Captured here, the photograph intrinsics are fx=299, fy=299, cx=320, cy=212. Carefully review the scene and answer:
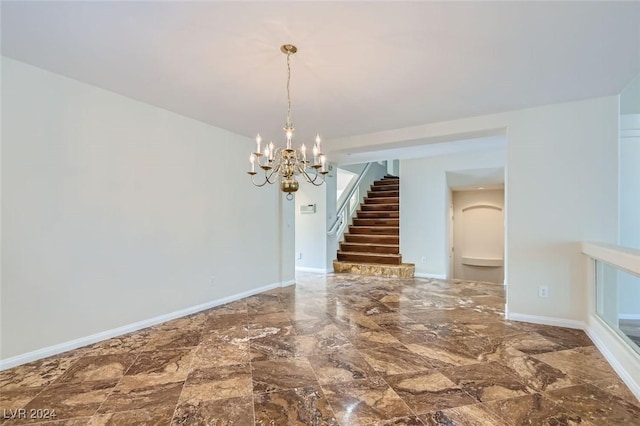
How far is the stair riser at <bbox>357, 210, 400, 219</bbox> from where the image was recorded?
791 cm

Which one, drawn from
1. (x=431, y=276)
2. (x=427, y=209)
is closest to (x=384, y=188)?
(x=427, y=209)

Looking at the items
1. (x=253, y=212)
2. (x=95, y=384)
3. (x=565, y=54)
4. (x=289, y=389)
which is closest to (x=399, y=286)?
(x=253, y=212)

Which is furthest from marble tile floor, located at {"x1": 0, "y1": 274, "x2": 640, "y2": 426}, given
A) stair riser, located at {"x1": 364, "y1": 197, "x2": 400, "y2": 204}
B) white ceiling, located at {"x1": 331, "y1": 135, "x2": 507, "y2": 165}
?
stair riser, located at {"x1": 364, "y1": 197, "x2": 400, "y2": 204}

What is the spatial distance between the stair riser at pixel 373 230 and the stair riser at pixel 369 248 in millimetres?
507

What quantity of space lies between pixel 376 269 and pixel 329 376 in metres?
4.36

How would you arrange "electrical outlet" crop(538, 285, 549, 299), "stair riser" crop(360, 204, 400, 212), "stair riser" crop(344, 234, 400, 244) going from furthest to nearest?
"stair riser" crop(360, 204, 400, 212), "stair riser" crop(344, 234, 400, 244), "electrical outlet" crop(538, 285, 549, 299)

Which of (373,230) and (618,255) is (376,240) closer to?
(373,230)

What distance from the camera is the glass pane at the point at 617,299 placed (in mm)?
2783

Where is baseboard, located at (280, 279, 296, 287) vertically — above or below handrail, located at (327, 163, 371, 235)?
below

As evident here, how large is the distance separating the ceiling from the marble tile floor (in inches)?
100

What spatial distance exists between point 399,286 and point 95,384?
14.8ft

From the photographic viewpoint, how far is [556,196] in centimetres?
347

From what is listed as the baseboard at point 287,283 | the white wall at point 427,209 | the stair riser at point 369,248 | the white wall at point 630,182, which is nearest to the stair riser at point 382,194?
the white wall at point 427,209

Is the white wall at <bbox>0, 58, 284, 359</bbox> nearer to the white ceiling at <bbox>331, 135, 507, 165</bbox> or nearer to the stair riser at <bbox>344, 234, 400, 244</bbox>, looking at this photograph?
the white ceiling at <bbox>331, 135, 507, 165</bbox>
